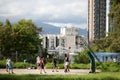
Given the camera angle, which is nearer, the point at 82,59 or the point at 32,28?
the point at 82,59

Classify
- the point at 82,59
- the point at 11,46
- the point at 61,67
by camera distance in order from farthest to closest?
the point at 11,46 < the point at 82,59 < the point at 61,67

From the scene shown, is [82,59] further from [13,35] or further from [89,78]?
[89,78]

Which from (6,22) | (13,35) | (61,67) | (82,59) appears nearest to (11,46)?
Answer: (13,35)

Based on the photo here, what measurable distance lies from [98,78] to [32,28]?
7263 cm

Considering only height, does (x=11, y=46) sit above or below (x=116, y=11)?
below

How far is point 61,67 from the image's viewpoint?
5034cm

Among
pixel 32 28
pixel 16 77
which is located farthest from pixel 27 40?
pixel 16 77

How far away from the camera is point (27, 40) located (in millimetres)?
87188

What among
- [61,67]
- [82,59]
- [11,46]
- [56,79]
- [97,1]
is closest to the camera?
[56,79]

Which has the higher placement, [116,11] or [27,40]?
[116,11]

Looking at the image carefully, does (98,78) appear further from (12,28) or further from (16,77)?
(12,28)

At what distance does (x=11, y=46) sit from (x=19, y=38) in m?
3.05

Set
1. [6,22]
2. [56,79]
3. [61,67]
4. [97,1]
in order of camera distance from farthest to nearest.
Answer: [97,1], [6,22], [61,67], [56,79]

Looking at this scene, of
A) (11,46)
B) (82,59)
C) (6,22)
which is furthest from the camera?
(6,22)
